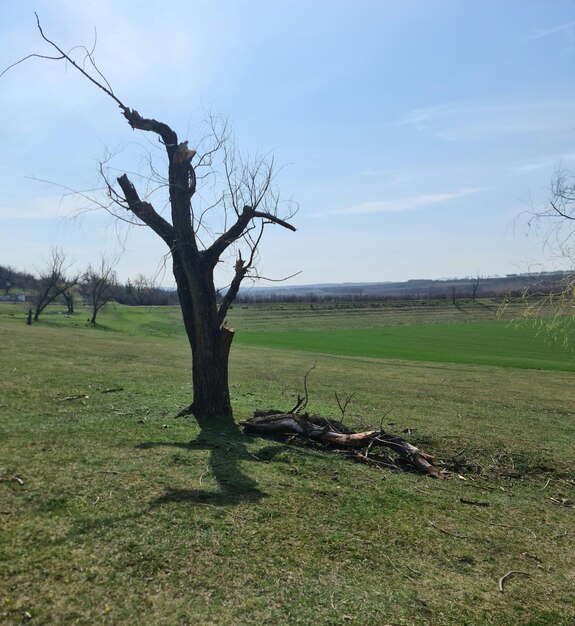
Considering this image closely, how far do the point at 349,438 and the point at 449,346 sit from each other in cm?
3487

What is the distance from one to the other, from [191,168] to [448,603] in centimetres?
832

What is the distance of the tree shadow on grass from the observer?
5.56 meters

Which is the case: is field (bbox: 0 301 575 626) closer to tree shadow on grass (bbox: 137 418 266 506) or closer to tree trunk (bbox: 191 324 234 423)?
tree shadow on grass (bbox: 137 418 266 506)

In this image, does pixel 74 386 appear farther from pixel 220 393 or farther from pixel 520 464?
pixel 520 464

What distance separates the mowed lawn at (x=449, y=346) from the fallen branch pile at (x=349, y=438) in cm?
2040

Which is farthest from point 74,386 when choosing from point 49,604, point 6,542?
point 49,604

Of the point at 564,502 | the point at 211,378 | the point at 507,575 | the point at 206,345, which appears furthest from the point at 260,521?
the point at 206,345

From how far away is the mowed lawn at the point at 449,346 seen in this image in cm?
3209

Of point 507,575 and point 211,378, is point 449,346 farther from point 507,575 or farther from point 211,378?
point 507,575

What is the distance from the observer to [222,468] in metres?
6.69

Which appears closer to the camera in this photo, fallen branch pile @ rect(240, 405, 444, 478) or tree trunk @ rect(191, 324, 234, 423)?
fallen branch pile @ rect(240, 405, 444, 478)

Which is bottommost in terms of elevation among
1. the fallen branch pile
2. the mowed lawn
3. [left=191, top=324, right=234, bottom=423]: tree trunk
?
the mowed lawn

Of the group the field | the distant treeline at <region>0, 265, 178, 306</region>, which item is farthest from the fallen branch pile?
the distant treeline at <region>0, 265, 178, 306</region>

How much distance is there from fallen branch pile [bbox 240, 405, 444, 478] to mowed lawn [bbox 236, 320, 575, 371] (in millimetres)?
20397
